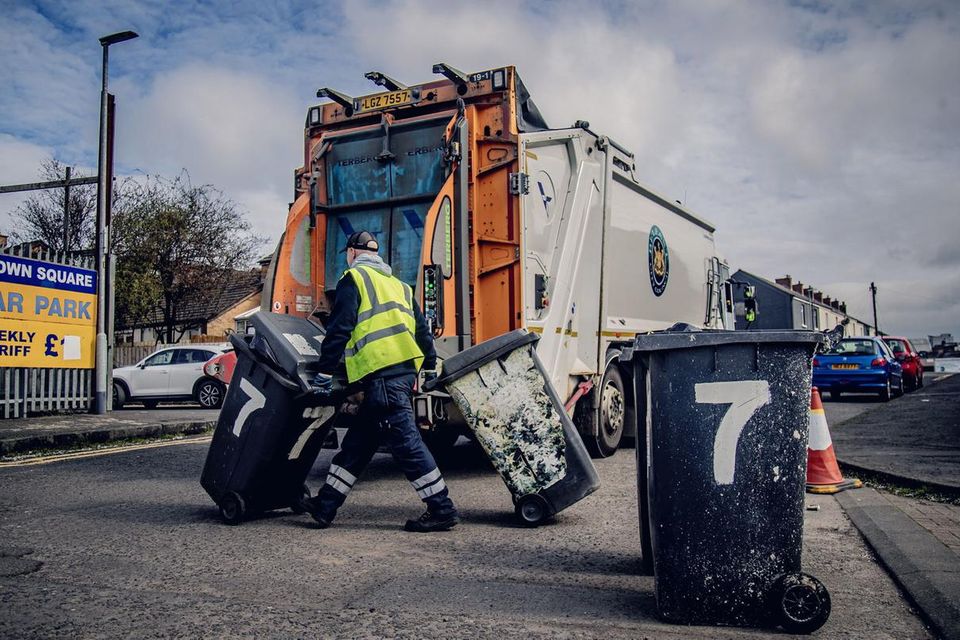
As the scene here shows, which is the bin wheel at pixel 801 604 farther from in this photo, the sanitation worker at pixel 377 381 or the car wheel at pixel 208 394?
the car wheel at pixel 208 394

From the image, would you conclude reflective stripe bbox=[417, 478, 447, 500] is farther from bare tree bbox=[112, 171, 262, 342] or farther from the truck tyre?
bare tree bbox=[112, 171, 262, 342]

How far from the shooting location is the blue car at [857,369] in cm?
1652

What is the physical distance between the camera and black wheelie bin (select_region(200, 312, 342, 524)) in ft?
15.1

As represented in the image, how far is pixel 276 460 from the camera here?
4.67 metres

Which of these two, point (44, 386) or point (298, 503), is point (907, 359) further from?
point (298, 503)

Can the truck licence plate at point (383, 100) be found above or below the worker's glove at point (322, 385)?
above

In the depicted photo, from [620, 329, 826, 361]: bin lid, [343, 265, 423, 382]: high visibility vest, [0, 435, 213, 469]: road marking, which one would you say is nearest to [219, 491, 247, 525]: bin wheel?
[343, 265, 423, 382]: high visibility vest

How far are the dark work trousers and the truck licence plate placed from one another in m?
3.09

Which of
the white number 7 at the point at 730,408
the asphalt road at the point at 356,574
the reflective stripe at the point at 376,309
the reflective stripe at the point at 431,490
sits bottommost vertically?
the asphalt road at the point at 356,574

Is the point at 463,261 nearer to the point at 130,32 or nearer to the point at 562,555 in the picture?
the point at 562,555

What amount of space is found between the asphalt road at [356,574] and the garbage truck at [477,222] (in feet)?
4.75

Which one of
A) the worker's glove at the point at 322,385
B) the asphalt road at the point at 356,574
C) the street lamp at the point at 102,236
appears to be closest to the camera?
the asphalt road at the point at 356,574

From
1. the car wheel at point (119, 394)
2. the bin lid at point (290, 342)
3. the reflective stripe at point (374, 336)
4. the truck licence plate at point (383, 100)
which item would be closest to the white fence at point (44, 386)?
the car wheel at point (119, 394)

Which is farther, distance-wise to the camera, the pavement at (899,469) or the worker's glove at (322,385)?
the worker's glove at (322,385)
